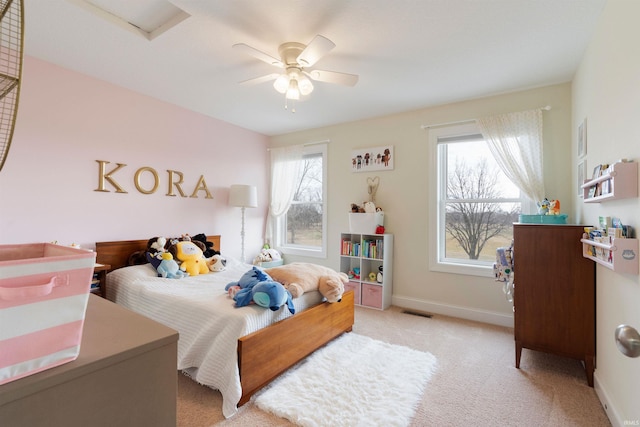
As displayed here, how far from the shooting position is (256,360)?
191cm

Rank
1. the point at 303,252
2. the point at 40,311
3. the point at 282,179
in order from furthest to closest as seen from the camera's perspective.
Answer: the point at 282,179 < the point at 303,252 < the point at 40,311

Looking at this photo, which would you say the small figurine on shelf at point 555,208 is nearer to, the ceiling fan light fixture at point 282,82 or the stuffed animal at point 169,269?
the ceiling fan light fixture at point 282,82

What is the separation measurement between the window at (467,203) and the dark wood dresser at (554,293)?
1.03 metres

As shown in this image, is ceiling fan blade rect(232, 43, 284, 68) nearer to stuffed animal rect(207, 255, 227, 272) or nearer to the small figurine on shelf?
stuffed animal rect(207, 255, 227, 272)

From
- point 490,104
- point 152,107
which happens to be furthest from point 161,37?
point 490,104

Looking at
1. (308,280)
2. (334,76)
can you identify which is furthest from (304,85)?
(308,280)

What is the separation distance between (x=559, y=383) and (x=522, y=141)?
2174mm

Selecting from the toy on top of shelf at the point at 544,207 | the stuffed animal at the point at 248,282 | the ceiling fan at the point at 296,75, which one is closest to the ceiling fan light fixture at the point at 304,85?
the ceiling fan at the point at 296,75

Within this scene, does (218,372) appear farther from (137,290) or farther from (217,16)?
(217,16)

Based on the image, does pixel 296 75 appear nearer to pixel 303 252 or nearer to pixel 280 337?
pixel 280 337

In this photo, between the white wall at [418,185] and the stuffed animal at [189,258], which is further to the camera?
the stuffed animal at [189,258]

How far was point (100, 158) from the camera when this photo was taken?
9.93 feet

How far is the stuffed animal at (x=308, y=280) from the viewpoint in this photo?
8.07 feet

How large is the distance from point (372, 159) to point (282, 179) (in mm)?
1499
